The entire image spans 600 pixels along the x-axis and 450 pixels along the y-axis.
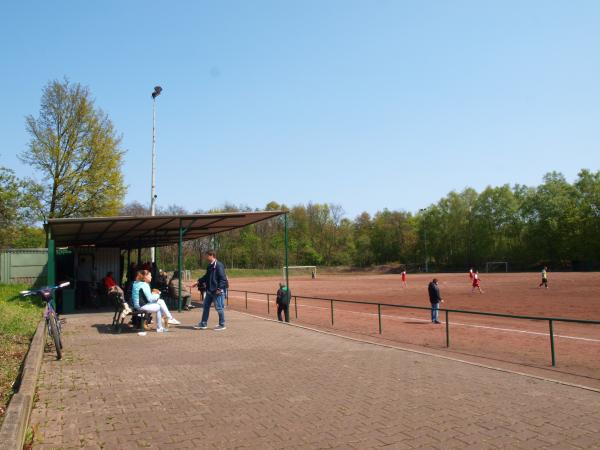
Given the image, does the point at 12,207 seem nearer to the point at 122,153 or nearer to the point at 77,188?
the point at 77,188

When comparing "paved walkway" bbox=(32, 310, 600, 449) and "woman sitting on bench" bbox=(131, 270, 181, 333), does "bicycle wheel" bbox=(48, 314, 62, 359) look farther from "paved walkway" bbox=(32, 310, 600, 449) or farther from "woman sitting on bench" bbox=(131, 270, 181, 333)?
"woman sitting on bench" bbox=(131, 270, 181, 333)

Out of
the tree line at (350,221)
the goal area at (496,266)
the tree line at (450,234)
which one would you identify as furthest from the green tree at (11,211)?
the goal area at (496,266)

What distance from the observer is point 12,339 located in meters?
9.88

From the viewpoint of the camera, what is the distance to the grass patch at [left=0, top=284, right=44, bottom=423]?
6370 millimetres

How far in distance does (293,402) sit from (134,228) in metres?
13.9

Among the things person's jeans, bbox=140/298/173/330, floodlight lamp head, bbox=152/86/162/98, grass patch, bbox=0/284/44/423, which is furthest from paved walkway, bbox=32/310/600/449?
floodlight lamp head, bbox=152/86/162/98

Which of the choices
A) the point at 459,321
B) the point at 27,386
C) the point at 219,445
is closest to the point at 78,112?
the point at 459,321

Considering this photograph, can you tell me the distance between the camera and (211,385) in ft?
21.4

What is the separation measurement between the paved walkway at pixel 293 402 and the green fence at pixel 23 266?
16.7 m

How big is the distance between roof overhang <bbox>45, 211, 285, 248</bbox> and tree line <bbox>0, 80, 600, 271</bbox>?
3.98m

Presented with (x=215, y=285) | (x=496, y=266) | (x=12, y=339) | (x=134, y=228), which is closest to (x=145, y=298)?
(x=215, y=285)

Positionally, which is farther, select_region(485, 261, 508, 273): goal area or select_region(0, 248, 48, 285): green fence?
select_region(485, 261, 508, 273): goal area

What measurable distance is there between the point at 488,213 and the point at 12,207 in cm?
9033

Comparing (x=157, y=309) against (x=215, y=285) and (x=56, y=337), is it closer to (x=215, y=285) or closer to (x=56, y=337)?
(x=215, y=285)
